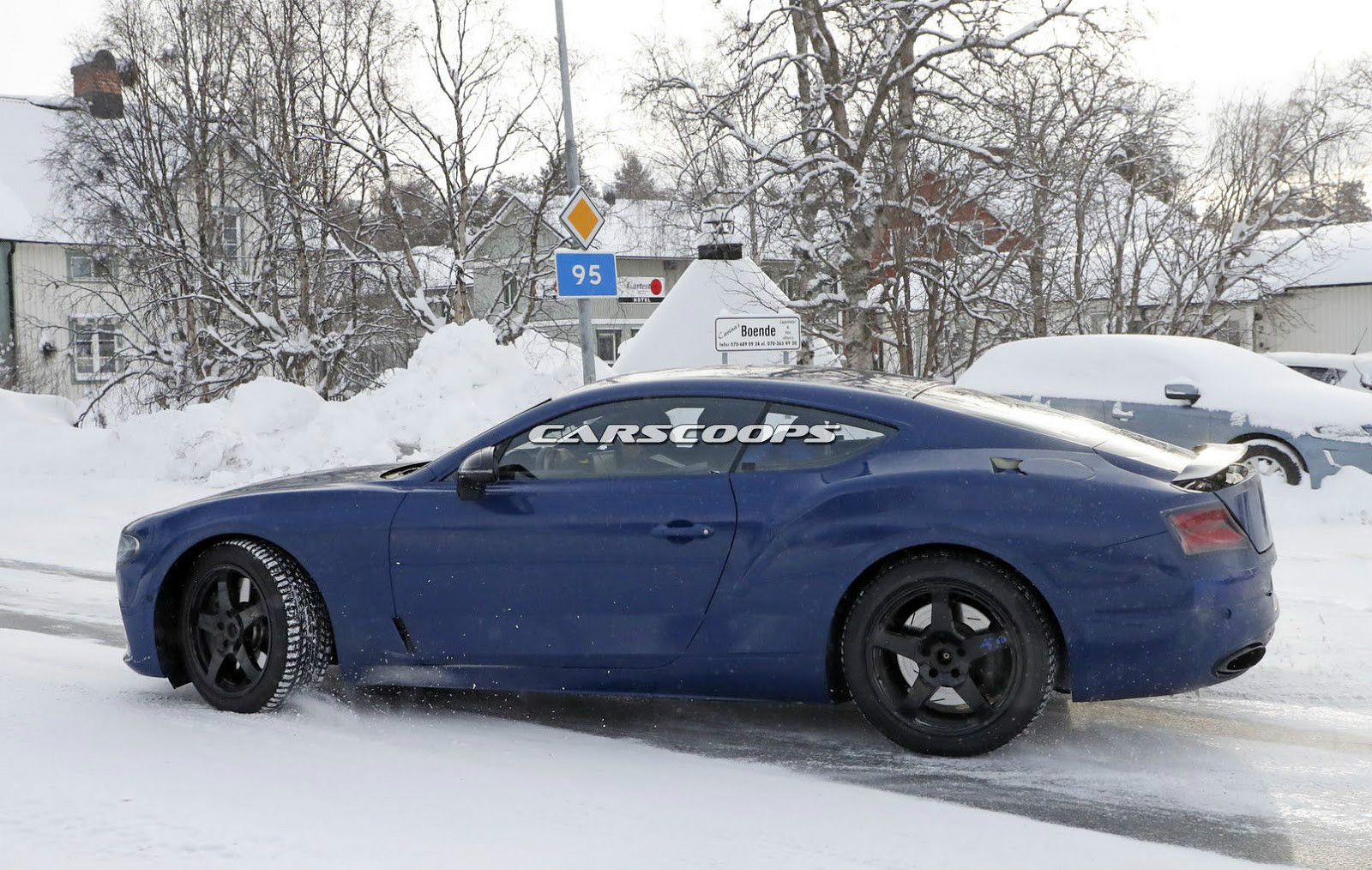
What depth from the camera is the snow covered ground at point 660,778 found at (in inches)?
131

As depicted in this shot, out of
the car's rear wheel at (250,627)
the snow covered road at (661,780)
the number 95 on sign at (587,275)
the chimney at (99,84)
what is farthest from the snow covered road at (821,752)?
the chimney at (99,84)

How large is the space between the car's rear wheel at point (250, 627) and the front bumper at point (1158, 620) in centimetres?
281

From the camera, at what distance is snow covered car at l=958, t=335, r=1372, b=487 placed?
999 cm

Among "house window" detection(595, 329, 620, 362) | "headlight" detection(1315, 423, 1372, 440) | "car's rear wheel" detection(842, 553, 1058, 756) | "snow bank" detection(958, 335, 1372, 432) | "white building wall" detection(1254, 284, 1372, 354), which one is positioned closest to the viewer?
"car's rear wheel" detection(842, 553, 1058, 756)

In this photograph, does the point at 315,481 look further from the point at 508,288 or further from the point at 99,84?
the point at 99,84

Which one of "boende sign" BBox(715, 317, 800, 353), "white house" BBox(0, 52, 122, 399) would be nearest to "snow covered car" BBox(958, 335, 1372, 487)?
"boende sign" BBox(715, 317, 800, 353)

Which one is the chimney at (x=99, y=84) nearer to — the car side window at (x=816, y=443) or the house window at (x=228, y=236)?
the house window at (x=228, y=236)

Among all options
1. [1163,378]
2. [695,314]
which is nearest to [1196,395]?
[1163,378]

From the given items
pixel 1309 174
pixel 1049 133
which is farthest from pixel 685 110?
pixel 1309 174

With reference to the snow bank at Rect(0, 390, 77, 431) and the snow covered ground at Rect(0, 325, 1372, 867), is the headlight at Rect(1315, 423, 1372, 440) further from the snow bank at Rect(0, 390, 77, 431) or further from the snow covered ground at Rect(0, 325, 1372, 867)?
the snow bank at Rect(0, 390, 77, 431)

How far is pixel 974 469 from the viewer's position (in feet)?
13.4

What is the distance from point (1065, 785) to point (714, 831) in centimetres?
117

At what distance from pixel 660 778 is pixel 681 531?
2.74ft

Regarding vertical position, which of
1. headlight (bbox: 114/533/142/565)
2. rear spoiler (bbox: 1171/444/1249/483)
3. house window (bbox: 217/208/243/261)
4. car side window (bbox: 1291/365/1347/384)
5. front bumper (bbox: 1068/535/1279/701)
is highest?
house window (bbox: 217/208/243/261)
